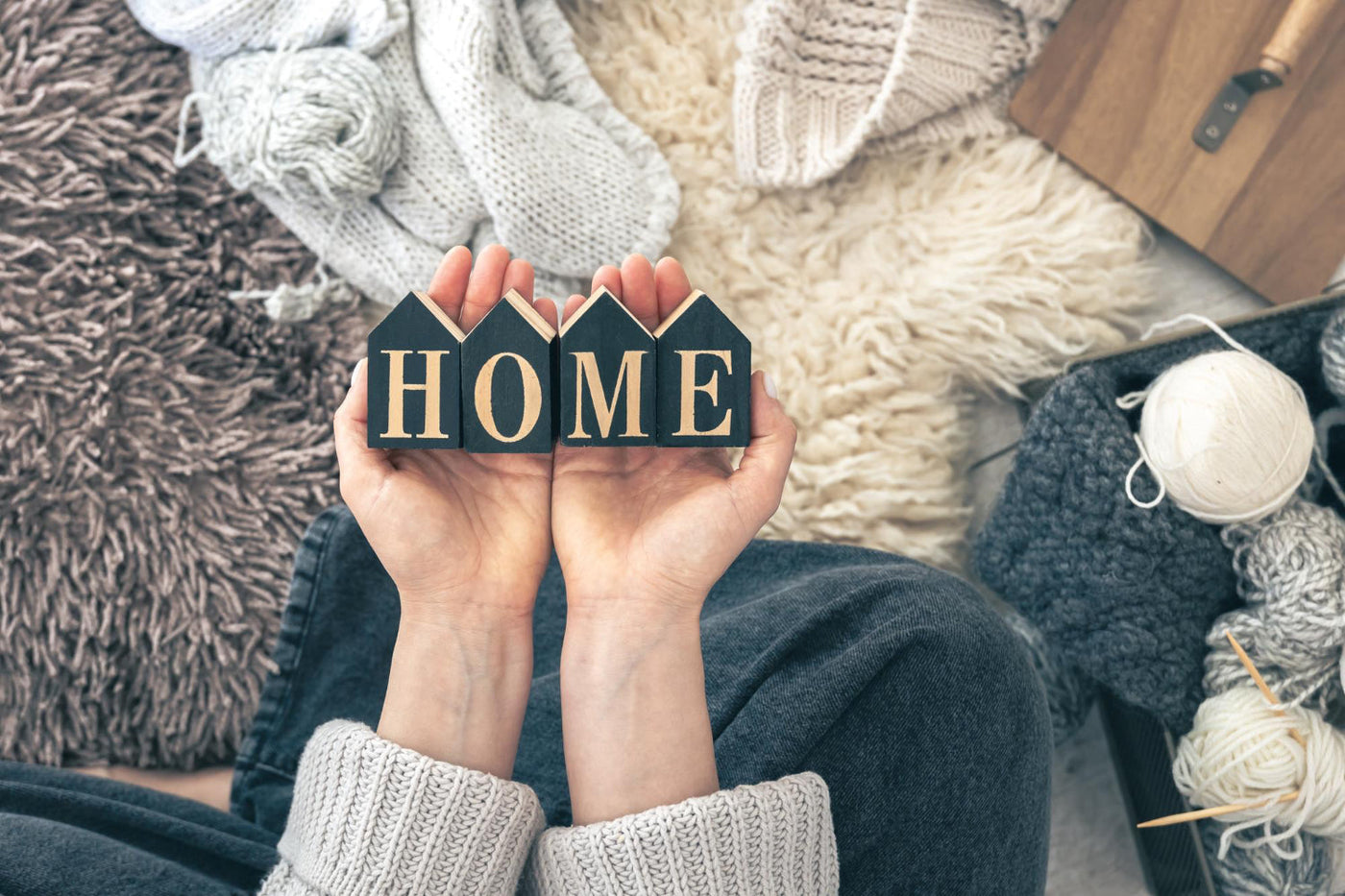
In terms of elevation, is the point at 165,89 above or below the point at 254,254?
above

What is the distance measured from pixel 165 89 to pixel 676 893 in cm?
105

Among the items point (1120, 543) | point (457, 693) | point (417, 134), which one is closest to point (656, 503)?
point (457, 693)

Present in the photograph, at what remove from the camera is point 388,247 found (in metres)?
1.09

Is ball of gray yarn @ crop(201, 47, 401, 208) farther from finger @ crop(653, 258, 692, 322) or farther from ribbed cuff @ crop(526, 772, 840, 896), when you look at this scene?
ribbed cuff @ crop(526, 772, 840, 896)

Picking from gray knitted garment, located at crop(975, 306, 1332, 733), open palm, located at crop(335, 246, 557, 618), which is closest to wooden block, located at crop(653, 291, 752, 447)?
open palm, located at crop(335, 246, 557, 618)

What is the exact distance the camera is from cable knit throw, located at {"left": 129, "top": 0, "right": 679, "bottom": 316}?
1.01 m

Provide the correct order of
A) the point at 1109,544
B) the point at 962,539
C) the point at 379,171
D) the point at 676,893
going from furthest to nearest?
the point at 962,539, the point at 379,171, the point at 1109,544, the point at 676,893

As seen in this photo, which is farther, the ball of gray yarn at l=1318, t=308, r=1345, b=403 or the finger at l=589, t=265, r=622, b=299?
the ball of gray yarn at l=1318, t=308, r=1345, b=403

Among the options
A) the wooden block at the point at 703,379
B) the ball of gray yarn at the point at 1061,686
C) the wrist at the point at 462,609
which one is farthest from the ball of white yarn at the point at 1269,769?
the wrist at the point at 462,609

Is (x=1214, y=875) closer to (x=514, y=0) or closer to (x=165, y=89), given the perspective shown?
(x=514, y=0)

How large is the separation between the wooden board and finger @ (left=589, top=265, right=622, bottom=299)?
2.21 feet

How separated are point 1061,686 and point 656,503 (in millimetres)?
615

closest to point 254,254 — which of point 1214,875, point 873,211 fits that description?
point 873,211

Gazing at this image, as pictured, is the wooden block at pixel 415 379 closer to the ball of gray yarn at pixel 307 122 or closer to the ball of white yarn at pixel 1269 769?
the ball of gray yarn at pixel 307 122
